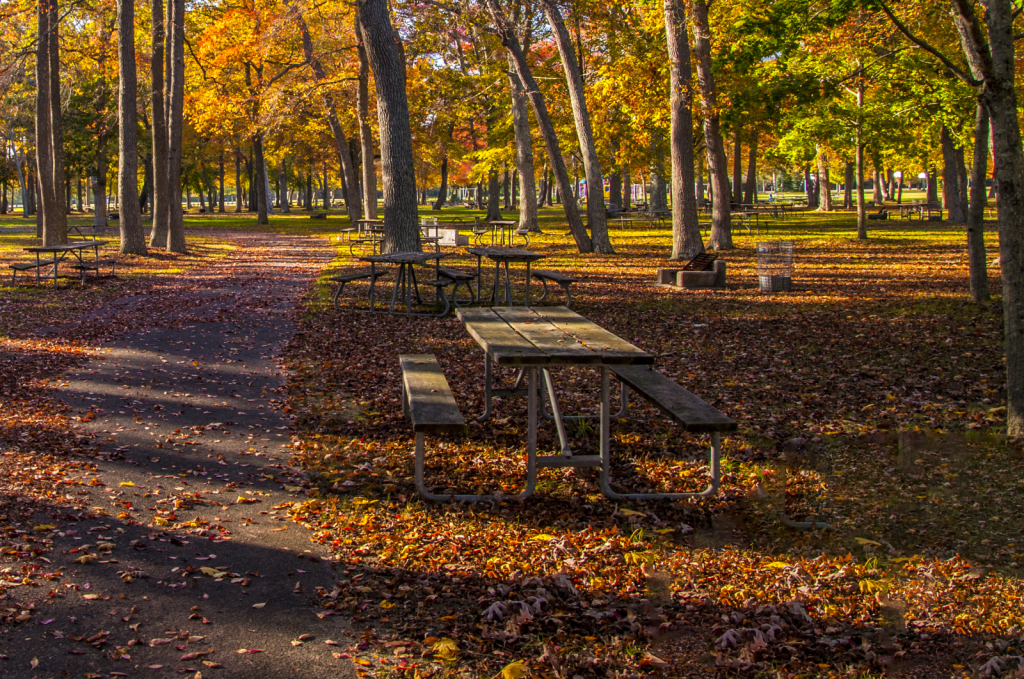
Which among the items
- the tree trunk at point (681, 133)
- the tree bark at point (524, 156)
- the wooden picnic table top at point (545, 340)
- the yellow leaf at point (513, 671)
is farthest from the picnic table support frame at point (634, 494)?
the tree bark at point (524, 156)

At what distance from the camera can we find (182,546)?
4.27m

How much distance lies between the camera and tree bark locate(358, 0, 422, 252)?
16.2 meters

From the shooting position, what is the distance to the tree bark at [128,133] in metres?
20.3

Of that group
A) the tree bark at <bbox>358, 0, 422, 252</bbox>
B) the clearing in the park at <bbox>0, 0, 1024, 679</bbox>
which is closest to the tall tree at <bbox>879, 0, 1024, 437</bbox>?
the clearing in the park at <bbox>0, 0, 1024, 679</bbox>

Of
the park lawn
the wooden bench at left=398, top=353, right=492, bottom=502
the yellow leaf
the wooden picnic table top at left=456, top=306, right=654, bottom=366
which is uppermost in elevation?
the wooden picnic table top at left=456, top=306, right=654, bottom=366

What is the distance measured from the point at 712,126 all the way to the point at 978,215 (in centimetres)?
893

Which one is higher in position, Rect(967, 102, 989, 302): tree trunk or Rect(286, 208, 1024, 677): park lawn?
Rect(967, 102, 989, 302): tree trunk

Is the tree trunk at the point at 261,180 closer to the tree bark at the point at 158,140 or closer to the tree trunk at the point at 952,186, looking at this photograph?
the tree bark at the point at 158,140

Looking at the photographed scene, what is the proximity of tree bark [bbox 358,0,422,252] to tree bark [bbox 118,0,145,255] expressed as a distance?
7.07 m

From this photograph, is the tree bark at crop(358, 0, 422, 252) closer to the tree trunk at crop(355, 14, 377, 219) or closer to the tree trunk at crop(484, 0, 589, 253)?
the tree trunk at crop(484, 0, 589, 253)

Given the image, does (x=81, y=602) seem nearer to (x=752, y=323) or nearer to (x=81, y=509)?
(x=81, y=509)

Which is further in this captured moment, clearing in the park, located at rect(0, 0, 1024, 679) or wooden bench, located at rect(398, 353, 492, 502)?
wooden bench, located at rect(398, 353, 492, 502)

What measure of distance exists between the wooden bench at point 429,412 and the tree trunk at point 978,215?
313 inches

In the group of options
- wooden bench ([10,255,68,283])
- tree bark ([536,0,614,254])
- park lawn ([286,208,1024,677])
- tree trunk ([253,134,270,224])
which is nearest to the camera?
park lawn ([286,208,1024,677])
